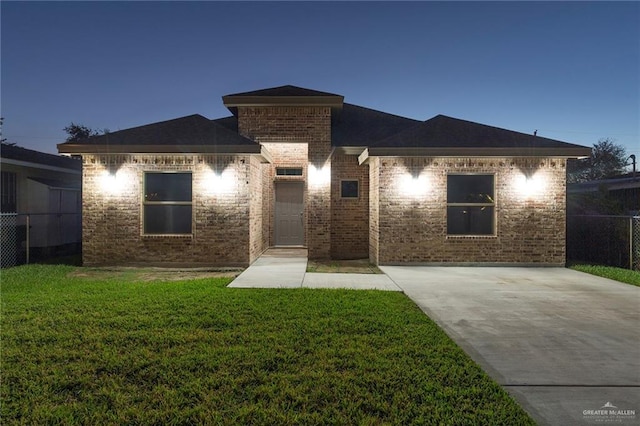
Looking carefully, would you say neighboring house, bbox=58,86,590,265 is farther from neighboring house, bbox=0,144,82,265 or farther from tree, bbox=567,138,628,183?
tree, bbox=567,138,628,183

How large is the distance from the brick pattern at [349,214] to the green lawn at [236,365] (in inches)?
241

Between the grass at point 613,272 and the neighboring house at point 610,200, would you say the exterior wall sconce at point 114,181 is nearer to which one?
the grass at point 613,272

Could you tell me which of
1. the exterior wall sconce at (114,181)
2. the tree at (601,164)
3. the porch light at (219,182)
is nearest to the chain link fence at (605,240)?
the porch light at (219,182)

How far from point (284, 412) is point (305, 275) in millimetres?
5837

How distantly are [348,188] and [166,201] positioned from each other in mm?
5639

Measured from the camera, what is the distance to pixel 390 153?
33.1ft

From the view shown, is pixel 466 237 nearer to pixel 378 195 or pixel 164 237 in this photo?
pixel 378 195

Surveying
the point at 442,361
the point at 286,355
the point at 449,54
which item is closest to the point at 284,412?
the point at 286,355

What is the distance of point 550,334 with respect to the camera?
15.8 feet

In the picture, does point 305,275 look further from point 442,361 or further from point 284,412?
point 284,412

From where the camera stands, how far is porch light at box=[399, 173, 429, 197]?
10195 mm

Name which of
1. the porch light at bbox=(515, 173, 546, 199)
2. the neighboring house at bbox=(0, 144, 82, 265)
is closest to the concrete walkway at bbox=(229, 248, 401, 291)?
the porch light at bbox=(515, 173, 546, 199)

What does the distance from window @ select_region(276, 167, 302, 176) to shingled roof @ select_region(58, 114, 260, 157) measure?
360 centimetres

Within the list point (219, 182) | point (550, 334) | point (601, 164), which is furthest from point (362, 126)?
point (601, 164)
